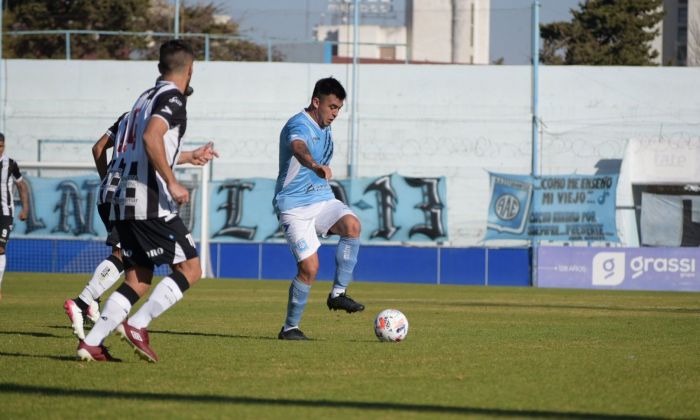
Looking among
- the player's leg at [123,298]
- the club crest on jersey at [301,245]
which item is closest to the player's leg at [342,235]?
the club crest on jersey at [301,245]

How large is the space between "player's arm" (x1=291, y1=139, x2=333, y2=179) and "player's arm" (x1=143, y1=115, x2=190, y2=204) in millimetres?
1913

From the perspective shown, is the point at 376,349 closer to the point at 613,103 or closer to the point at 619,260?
the point at 619,260

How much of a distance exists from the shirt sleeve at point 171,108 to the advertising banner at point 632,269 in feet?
62.2

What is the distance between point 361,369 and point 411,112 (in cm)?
2837

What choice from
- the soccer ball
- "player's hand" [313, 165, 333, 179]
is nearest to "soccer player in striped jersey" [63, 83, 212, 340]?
"player's hand" [313, 165, 333, 179]

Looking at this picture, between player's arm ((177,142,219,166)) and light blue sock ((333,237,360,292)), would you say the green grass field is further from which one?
player's arm ((177,142,219,166))

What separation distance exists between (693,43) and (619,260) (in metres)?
19.9

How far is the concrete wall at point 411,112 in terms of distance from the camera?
3391cm

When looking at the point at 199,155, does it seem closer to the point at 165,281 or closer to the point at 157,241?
the point at 157,241

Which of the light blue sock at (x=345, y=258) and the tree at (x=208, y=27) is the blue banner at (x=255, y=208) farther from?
the tree at (x=208, y=27)

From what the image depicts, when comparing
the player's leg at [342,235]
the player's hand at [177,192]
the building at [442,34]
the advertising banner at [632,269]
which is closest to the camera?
the player's hand at [177,192]

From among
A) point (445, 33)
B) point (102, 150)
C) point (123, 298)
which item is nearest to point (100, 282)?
point (102, 150)

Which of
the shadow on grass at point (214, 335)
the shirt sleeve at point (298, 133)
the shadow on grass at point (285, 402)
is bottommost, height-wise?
the shadow on grass at point (214, 335)

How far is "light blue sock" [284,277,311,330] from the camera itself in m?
10.1
